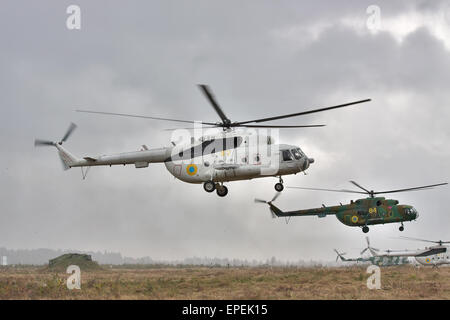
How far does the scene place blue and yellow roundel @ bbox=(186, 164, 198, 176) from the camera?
1052 inches

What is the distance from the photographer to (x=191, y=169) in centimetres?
2683

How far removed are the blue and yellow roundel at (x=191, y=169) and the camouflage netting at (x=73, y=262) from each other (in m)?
23.9

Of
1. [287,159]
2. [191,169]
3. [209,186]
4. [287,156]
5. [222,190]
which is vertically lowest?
[222,190]

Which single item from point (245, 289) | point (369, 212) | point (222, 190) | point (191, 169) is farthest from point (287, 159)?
point (369, 212)

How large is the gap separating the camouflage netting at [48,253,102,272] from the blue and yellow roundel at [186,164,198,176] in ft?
78.3

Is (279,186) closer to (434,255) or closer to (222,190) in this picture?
(222,190)

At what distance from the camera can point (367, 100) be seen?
767 inches

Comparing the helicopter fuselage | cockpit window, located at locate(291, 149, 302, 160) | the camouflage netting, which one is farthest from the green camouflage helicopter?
the camouflage netting

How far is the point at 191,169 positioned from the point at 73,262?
25676 mm

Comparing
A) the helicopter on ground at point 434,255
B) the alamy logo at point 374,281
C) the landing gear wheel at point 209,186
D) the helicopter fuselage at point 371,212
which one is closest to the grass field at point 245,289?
the alamy logo at point 374,281

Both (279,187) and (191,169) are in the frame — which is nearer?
(279,187)

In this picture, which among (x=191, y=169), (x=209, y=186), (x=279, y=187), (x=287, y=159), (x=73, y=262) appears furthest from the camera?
(x=73, y=262)

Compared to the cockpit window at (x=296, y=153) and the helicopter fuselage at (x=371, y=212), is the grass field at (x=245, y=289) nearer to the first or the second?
the cockpit window at (x=296, y=153)
